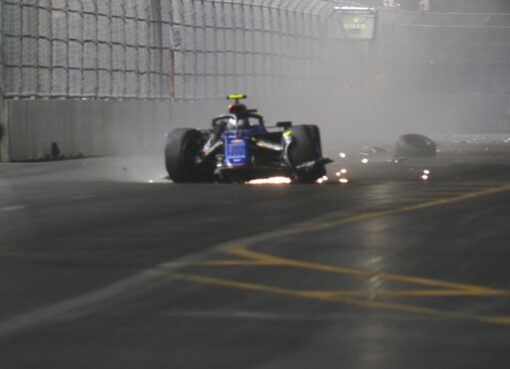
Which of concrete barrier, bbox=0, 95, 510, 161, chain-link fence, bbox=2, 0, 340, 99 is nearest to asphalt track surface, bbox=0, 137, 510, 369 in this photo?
concrete barrier, bbox=0, 95, 510, 161

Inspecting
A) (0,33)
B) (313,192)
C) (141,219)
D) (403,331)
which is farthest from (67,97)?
(403,331)

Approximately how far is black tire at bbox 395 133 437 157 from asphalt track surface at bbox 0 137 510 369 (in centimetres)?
1603

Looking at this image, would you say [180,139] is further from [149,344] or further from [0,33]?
[149,344]

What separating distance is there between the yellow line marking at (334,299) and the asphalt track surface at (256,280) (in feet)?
0.05

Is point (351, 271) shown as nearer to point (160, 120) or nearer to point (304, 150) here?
point (304, 150)

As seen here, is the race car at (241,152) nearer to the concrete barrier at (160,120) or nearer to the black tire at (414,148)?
the concrete barrier at (160,120)

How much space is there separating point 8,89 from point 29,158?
1.48 m

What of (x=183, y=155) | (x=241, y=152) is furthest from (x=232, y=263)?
(x=183, y=155)

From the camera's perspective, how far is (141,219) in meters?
15.3

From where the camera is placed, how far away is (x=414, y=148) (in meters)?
35.7

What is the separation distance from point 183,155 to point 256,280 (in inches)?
474

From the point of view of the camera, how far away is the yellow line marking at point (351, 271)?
9.66 metres

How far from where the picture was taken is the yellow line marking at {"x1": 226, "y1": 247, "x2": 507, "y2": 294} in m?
9.66

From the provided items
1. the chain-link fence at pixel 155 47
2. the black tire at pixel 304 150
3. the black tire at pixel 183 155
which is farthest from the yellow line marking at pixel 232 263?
the chain-link fence at pixel 155 47
